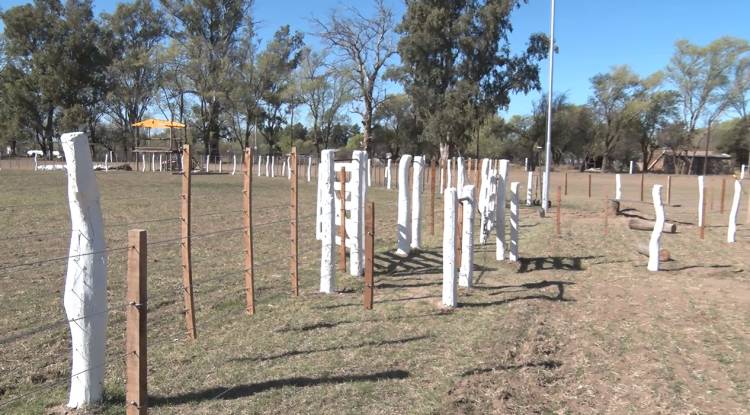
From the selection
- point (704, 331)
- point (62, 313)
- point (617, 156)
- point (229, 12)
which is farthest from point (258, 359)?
point (617, 156)

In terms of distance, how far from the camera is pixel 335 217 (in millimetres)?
7867

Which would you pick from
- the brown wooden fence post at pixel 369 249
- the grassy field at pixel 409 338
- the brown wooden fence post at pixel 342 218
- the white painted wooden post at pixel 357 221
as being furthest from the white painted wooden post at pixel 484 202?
the brown wooden fence post at pixel 369 249

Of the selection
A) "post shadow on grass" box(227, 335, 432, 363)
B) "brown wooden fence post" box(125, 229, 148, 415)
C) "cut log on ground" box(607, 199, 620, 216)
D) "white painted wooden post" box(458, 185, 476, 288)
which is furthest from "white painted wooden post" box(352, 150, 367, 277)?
"cut log on ground" box(607, 199, 620, 216)

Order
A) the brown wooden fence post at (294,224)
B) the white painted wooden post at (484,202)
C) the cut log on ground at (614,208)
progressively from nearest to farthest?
the brown wooden fence post at (294,224), the white painted wooden post at (484,202), the cut log on ground at (614,208)

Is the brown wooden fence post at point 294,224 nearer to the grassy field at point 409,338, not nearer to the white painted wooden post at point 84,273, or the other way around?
the grassy field at point 409,338

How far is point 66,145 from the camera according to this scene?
3.72 metres

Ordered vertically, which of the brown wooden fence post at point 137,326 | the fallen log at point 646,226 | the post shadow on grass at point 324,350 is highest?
the brown wooden fence post at point 137,326

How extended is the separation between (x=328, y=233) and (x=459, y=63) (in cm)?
3706

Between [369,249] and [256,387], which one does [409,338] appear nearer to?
[369,249]

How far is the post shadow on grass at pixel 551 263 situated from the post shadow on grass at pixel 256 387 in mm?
5212

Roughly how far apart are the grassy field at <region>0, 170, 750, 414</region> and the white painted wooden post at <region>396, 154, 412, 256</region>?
0.43m

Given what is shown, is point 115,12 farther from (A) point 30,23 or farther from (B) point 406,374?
(B) point 406,374

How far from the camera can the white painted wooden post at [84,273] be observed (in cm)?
372

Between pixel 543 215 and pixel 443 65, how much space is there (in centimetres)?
2628
